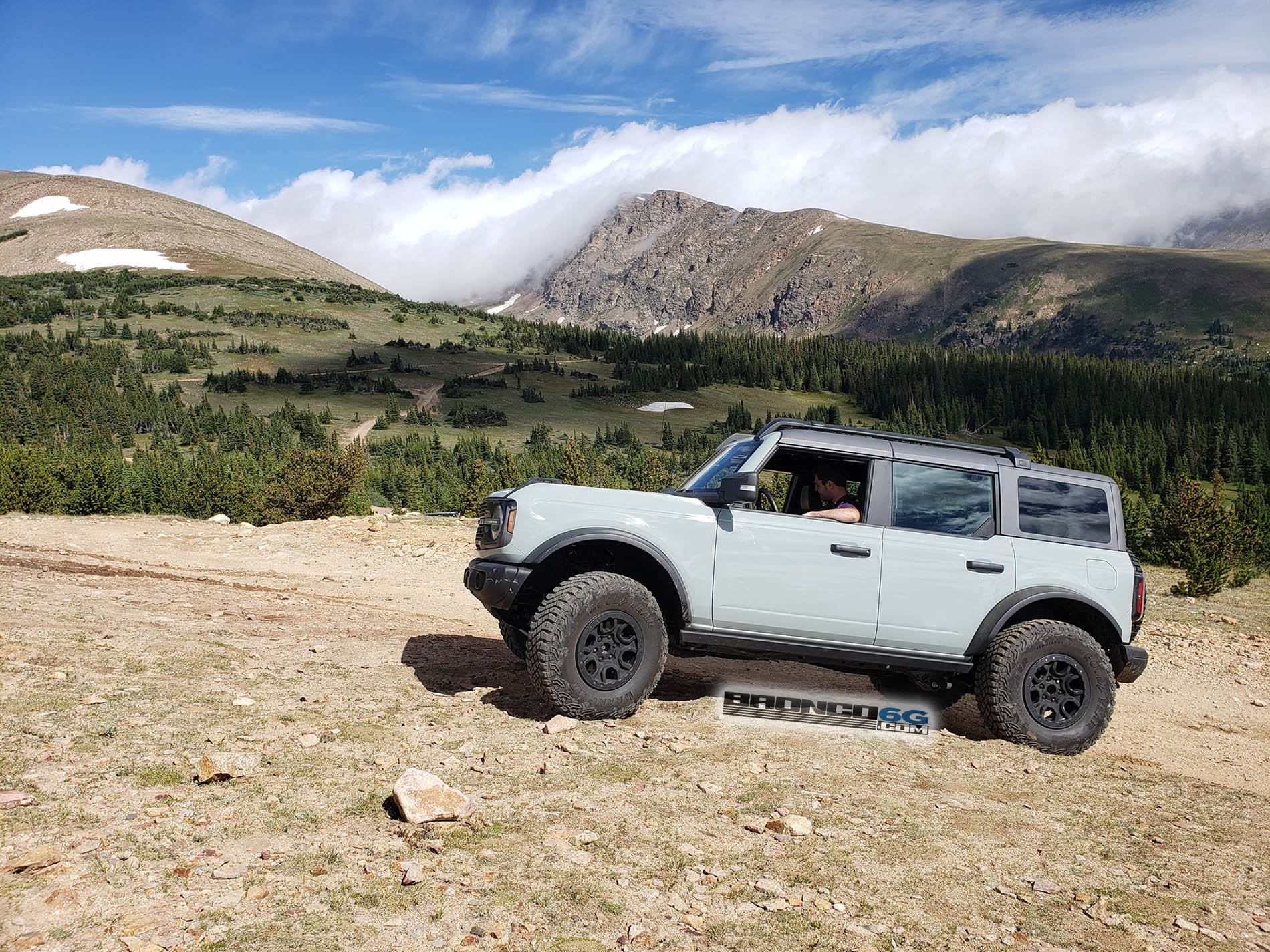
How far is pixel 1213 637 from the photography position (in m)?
16.3

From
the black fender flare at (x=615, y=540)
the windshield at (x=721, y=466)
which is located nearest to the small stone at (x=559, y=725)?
the black fender flare at (x=615, y=540)

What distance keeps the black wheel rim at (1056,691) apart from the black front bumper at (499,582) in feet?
16.2

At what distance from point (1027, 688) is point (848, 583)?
6.71 feet

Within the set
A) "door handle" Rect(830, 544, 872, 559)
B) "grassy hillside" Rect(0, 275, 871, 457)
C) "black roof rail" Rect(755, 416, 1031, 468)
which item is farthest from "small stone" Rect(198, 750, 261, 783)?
"grassy hillside" Rect(0, 275, 871, 457)

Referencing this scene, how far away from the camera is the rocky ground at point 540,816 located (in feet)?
13.7

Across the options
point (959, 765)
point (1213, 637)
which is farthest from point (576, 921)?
point (1213, 637)

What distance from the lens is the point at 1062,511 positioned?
826 centimetres

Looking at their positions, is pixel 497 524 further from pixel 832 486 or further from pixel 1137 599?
pixel 1137 599

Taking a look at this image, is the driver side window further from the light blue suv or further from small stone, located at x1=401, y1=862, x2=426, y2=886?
small stone, located at x1=401, y1=862, x2=426, y2=886

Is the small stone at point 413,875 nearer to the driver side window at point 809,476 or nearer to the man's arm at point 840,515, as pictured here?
the driver side window at point 809,476

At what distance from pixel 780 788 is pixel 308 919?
11.6 feet

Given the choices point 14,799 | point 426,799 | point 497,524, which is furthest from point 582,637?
point 14,799

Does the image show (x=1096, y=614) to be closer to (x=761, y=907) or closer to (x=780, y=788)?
(x=780, y=788)

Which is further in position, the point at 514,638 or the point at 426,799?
the point at 514,638
